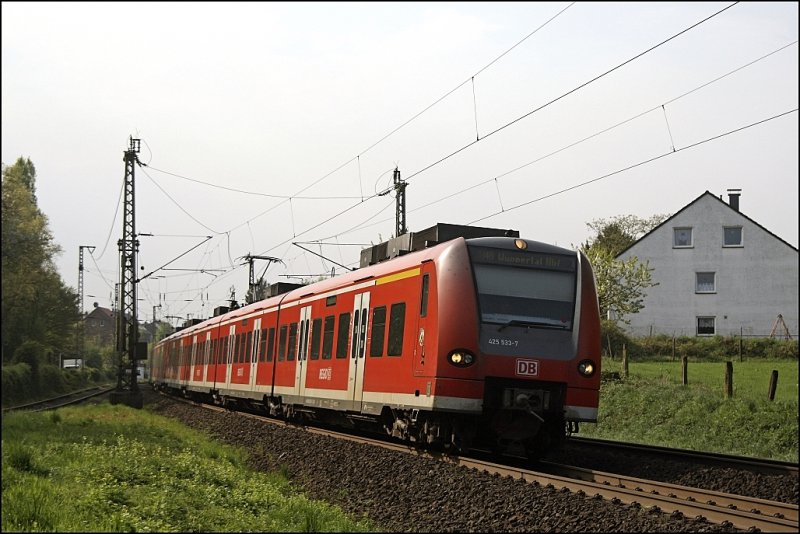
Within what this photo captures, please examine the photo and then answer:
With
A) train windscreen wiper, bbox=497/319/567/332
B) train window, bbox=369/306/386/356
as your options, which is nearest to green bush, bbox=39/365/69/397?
train window, bbox=369/306/386/356

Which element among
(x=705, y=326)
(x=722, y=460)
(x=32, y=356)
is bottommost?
(x=722, y=460)

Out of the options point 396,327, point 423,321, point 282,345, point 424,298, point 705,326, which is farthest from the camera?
point 705,326

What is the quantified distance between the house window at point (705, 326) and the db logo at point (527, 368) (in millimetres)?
36425

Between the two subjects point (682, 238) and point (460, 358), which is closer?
point (460, 358)

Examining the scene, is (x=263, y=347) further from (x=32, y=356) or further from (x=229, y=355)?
(x=32, y=356)

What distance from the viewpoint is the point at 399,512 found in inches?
364

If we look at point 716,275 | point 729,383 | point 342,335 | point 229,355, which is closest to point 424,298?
point 342,335

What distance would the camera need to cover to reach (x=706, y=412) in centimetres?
2111

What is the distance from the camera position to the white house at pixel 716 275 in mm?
43125

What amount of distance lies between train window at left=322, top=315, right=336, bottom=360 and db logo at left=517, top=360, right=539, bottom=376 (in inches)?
242

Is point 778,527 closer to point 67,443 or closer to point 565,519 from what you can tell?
point 565,519

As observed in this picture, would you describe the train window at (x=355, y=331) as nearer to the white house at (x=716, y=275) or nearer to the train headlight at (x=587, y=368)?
the train headlight at (x=587, y=368)

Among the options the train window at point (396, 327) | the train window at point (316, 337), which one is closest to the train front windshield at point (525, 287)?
the train window at point (396, 327)

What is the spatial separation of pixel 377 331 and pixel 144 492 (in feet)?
19.1
